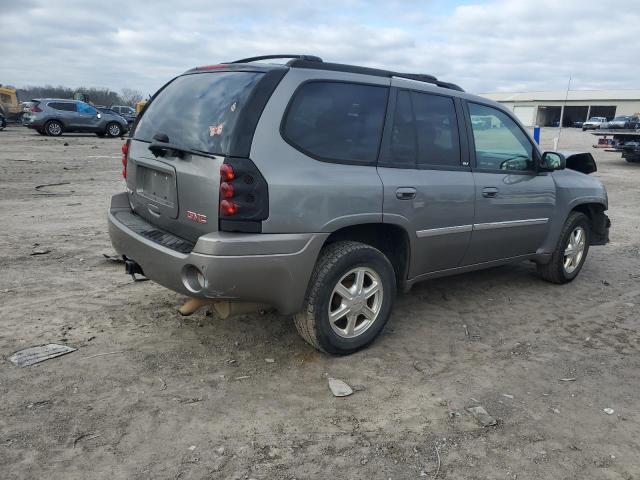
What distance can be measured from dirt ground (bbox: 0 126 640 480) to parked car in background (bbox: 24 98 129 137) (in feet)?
67.6

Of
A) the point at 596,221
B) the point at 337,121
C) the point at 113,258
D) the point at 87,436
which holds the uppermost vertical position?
the point at 337,121

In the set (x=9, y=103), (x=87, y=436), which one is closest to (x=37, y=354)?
(x=87, y=436)

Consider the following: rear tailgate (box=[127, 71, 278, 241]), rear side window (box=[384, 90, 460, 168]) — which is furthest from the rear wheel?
rear side window (box=[384, 90, 460, 168])

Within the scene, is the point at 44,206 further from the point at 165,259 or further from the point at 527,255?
the point at 527,255

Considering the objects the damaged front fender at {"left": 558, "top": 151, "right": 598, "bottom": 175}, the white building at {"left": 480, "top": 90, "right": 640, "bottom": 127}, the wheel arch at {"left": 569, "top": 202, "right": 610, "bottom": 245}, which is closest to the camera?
the wheel arch at {"left": 569, "top": 202, "right": 610, "bottom": 245}

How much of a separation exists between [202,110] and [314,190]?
0.91 m

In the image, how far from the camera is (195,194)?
3162mm

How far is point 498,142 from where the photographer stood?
4.62 metres

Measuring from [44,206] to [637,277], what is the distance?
8323 mm

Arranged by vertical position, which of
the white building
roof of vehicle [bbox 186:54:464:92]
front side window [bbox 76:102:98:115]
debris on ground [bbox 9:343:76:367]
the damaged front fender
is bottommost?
debris on ground [bbox 9:343:76:367]

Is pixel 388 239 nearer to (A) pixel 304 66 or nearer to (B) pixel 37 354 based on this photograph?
(A) pixel 304 66

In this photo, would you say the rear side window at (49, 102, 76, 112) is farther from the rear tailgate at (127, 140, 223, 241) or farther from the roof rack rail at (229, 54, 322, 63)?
the roof rack rail at (229, 54, 322, 63)

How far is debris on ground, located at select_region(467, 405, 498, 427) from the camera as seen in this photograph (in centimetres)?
298

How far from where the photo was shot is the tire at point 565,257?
5.34 metres
